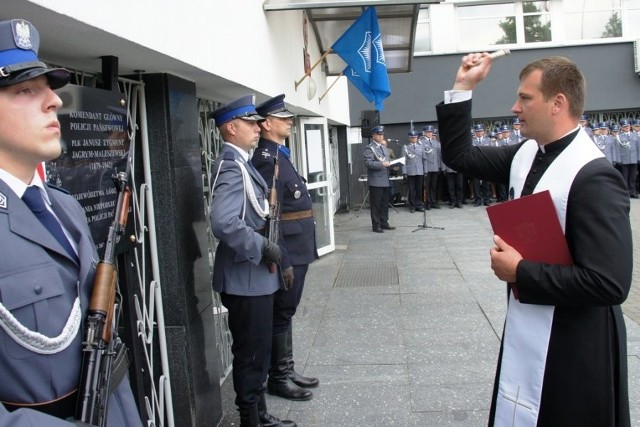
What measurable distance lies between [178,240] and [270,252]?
52cm

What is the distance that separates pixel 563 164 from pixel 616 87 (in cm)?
1704

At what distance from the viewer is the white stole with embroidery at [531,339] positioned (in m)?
2.02

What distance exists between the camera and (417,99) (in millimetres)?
17094

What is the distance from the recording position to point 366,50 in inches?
239

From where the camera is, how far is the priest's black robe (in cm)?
191

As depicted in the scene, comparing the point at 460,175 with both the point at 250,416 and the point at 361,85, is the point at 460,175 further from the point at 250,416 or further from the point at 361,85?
the point at 250,416

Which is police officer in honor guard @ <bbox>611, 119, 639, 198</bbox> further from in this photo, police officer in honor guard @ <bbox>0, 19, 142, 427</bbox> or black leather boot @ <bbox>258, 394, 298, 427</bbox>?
police officer in honor guard @ <bbox>0, 19, 142, 427</bbox>

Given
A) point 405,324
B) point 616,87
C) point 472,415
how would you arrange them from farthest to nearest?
point 616,87 < point 405,324 < point 472,415

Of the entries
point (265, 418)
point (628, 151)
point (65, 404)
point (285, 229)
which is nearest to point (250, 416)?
point (265, 418)

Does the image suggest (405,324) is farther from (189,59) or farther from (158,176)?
(189,59)

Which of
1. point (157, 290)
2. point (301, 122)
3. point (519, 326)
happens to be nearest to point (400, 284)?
point (301, 122)

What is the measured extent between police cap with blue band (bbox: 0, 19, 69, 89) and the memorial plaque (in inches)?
26.8

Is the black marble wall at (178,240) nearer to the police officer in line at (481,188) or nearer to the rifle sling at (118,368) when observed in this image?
the rifle sling at (118,368)

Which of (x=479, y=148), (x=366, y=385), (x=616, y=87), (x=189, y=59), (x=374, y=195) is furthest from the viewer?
(x=616, y=87)
